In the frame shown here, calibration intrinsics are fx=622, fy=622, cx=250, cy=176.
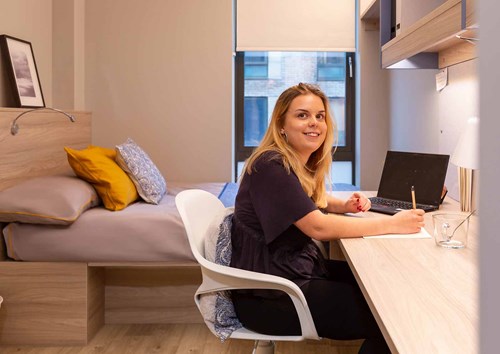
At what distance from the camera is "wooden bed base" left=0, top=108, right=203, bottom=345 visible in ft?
9.19

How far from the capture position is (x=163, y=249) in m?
2.82

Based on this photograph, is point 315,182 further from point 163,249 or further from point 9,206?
point 9,206

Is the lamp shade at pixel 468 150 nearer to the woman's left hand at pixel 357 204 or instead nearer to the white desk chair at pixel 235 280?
the woman's left hand at pixel 357 204

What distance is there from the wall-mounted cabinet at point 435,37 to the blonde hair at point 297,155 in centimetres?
44

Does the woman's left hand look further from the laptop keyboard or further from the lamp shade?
the lamp shade

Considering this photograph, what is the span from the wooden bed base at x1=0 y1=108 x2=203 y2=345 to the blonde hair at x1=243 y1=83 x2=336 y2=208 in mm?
970

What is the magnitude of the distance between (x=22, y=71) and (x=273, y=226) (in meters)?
2.37

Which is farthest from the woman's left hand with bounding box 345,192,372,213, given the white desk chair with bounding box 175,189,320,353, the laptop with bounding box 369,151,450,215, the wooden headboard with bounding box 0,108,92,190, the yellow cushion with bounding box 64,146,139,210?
the wooden headboard with bounding box 0,108,92,190

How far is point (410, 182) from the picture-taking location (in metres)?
2.62

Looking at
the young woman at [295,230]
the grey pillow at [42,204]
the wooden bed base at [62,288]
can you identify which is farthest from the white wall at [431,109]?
the grey pillow at [42,204]

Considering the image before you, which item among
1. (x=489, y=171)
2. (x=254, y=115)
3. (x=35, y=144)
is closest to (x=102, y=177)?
(x=35, y=144)

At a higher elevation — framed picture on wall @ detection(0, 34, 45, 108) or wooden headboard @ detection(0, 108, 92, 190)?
framed picture on wall @ detection(0, 34, 45, 108)

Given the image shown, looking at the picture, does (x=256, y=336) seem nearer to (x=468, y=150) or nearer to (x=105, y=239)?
(x=468, y=150)

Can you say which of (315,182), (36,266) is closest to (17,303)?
(36,266)
